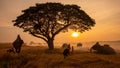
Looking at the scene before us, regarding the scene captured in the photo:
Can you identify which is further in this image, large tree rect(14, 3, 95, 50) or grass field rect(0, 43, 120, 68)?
large tree rect(14, 3, 95, 50)

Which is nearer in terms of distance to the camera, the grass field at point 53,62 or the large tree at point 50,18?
the grass field at point 53,62

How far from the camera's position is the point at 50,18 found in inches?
1561

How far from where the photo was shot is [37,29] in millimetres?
40625

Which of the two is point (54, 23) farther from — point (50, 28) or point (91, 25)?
point (91, 25)

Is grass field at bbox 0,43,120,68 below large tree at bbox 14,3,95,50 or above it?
below

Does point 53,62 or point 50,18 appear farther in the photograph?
point 50,18

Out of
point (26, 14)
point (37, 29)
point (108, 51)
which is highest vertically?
point (26, 14)

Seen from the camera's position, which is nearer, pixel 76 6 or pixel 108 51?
pixel 108 51

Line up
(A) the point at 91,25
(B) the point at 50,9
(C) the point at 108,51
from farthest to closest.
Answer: (A) the point at 91,25 < (B) the point at 50,9 < (C) the point at 108,51

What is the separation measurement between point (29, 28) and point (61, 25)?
256 inches

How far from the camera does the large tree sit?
130 ft

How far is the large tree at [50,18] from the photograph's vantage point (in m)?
39.5

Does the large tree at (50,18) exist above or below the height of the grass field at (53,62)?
above

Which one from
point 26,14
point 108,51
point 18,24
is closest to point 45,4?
point 26,14
